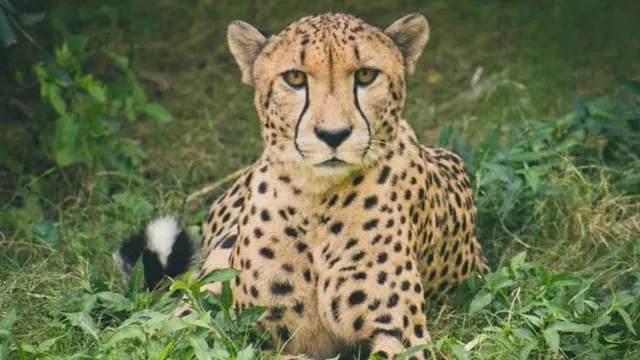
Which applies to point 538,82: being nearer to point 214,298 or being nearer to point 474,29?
point 474,29

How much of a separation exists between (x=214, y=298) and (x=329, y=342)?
358 mm

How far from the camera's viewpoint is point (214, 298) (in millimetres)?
4027

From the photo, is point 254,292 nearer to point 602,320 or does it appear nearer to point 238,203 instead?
point 238,203

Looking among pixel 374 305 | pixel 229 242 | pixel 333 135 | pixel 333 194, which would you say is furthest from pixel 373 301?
pixel 229 242

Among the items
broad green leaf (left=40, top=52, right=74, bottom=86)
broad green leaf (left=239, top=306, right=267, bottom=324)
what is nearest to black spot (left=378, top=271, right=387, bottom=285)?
broad green leaf (left=239, top=306, right=267, bottom=324)

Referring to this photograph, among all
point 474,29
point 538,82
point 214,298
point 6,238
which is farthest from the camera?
point 474,29

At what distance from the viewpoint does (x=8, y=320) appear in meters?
3.82

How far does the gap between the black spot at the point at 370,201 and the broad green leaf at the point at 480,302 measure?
1.57 ft

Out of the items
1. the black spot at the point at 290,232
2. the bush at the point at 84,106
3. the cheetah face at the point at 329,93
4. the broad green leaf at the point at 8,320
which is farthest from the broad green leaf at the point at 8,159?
the black spot at the point at 290,232

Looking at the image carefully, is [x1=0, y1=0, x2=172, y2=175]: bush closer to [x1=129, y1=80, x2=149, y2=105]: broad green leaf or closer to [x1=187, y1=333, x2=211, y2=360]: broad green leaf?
[x1=129, y1=80, x2=149, y2=105]: broad green leaf

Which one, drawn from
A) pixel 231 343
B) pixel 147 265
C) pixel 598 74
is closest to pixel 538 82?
pixel 598 74

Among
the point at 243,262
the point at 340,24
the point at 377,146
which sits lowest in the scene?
the point at 243,262

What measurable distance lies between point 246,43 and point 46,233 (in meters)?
1.25

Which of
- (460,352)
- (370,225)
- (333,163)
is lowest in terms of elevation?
(460,352)
